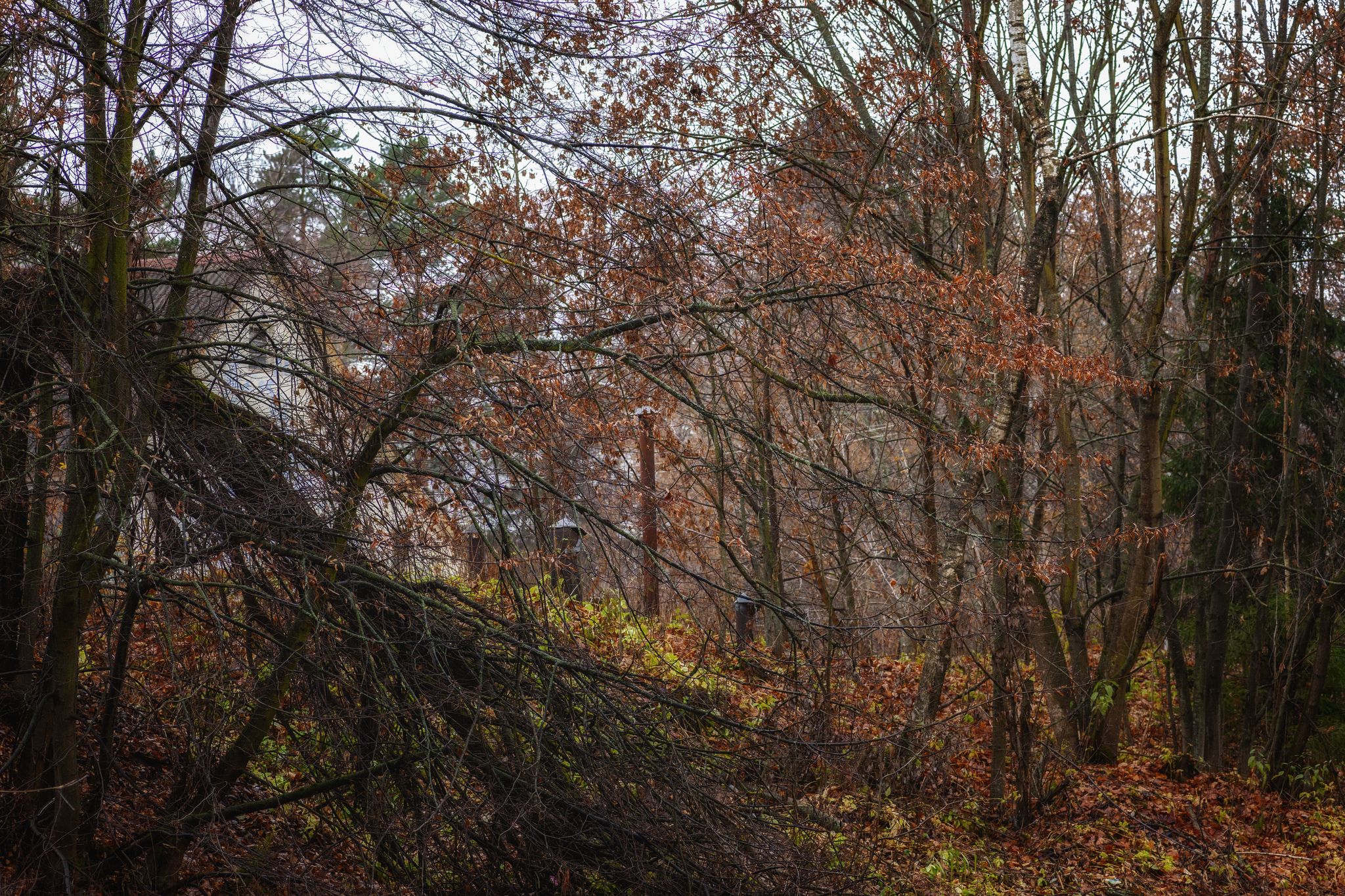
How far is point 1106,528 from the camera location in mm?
12211

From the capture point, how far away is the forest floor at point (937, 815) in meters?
5.34

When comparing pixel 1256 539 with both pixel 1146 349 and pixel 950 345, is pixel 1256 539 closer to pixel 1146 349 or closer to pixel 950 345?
pixel 1146 349

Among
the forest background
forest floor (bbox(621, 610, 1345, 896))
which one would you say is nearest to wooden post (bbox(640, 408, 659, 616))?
the forest background

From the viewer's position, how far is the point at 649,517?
7.14 metres

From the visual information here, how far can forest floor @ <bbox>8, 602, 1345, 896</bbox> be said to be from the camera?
5.34 meters

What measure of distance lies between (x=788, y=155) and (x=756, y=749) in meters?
4.34

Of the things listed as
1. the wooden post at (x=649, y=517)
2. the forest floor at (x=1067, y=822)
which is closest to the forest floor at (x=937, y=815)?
the forest floor at (x=1067, y=822)

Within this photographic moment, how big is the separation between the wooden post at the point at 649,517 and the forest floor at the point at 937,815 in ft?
1.09

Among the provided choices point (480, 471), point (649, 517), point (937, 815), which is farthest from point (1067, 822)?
point (480, 471)

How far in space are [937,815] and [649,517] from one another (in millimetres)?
3410

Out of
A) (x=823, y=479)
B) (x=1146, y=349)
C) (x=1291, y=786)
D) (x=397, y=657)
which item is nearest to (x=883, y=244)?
(x=1146, y=349)

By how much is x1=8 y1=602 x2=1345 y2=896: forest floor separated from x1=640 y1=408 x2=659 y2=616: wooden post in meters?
0.33

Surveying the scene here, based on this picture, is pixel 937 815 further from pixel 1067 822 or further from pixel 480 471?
pixel 480 471

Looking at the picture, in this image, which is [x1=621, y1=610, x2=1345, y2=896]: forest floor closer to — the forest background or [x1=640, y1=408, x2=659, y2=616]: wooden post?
the forest background
